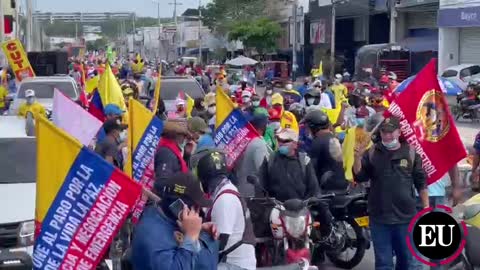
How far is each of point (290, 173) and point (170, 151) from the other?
3.77 feet

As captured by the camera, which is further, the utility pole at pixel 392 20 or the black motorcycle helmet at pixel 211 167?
the utility pole at pixel 392 20

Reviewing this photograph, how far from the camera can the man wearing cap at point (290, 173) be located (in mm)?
9008

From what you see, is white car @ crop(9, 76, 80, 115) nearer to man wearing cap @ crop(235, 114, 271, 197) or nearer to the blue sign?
man wearing cap @ crop(235, 114, 271, 197)

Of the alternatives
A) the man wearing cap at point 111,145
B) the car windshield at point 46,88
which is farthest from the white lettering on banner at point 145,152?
the car windshield at point 46,88

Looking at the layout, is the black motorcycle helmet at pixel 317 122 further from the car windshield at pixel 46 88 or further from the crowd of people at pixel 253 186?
the car windshield at pixel 46 88

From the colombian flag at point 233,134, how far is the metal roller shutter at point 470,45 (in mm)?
37909

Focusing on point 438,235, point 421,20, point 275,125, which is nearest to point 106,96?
point 275,125

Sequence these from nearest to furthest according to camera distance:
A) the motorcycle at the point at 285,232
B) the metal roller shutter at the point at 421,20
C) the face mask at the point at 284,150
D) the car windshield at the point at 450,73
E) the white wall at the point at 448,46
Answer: the motorcycle at the point at 285,232, the face mask at the point at 284,150, the car windshield at the point at 450,73, the white wall at the point at 448,46, the metal roller shutter at the point at 421,20

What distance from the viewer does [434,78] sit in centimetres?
868

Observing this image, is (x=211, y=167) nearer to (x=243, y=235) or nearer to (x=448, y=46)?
(x=243, y=235)

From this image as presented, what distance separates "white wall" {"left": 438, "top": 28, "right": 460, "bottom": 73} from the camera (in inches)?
1886

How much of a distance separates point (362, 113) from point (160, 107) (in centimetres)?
670

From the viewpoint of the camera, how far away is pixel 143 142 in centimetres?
909

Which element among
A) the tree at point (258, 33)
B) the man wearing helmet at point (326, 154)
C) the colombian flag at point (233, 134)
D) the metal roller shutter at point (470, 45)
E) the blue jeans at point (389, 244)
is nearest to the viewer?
the blue jeans at point (389, 244)
